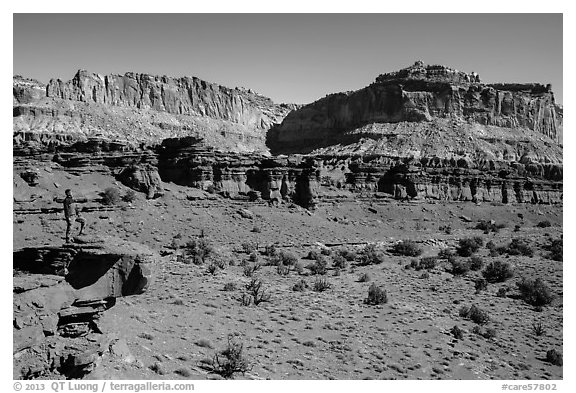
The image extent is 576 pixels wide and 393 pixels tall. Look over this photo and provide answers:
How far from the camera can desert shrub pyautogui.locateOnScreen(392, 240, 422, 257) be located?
116ft

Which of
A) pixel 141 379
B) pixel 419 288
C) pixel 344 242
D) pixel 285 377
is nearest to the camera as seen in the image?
pixel 141 379

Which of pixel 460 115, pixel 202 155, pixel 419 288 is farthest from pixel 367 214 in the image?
pixel 460 115

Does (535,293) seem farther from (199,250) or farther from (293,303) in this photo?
(199,250)

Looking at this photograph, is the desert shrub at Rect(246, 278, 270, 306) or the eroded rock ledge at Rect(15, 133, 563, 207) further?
the eroded rock ledge at Rect(15, 133, 563, 207)

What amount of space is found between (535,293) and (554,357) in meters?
7.87

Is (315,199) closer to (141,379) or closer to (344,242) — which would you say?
(344,242)

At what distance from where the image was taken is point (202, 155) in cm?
4059

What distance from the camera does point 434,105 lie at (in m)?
104

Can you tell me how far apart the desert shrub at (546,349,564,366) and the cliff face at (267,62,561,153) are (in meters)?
85.4

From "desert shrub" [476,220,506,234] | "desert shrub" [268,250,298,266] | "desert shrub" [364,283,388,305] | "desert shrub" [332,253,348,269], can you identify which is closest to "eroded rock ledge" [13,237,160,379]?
"desert shrub" [364,283,388,305]

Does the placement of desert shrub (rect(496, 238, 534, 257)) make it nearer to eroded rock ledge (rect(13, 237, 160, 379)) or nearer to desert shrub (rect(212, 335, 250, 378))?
desert shrub (rect(212, 335, 250, 378))

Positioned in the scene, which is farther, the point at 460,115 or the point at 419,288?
the point at 460,115

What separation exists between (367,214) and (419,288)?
70.3ft

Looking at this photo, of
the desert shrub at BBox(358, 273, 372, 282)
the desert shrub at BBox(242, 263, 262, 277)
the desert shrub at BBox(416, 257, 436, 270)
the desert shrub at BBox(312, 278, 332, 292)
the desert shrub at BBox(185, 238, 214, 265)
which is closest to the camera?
the desert shrub at BBox(312, 278, 332, 292)
